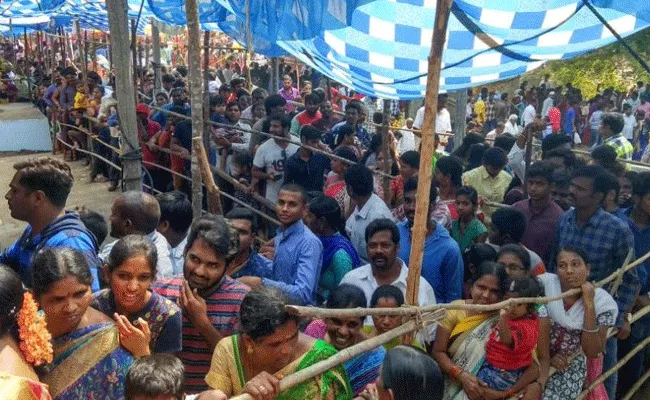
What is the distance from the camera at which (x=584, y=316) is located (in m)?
3.20

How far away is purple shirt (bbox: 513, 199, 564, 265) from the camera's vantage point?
169 inches

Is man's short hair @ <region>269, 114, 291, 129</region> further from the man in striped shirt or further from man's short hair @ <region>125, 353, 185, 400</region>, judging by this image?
man's short hair @ <region>125, 353, 185, 400</region>

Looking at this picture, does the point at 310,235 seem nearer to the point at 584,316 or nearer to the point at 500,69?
the point at 584,316

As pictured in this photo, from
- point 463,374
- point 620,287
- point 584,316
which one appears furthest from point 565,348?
point 620,287

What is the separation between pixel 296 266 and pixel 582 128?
1473 cm

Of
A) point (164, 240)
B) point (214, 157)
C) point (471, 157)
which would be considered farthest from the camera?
point (214, 157)

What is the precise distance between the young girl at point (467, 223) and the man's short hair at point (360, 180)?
62 cm

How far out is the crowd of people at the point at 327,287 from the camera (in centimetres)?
226

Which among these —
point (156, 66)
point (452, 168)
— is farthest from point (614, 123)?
point (156, 66)

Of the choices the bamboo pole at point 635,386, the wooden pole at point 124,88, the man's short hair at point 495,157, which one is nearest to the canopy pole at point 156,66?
the wooden pole at point 124,88

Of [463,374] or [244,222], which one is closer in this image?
[463,374]

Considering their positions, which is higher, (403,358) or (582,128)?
(403,358)

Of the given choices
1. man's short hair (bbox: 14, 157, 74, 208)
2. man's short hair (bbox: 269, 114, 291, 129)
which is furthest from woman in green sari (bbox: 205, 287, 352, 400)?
man's short hair (bbox: 269, 114, 291, 129)

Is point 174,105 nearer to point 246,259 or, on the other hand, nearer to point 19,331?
point 246,259
